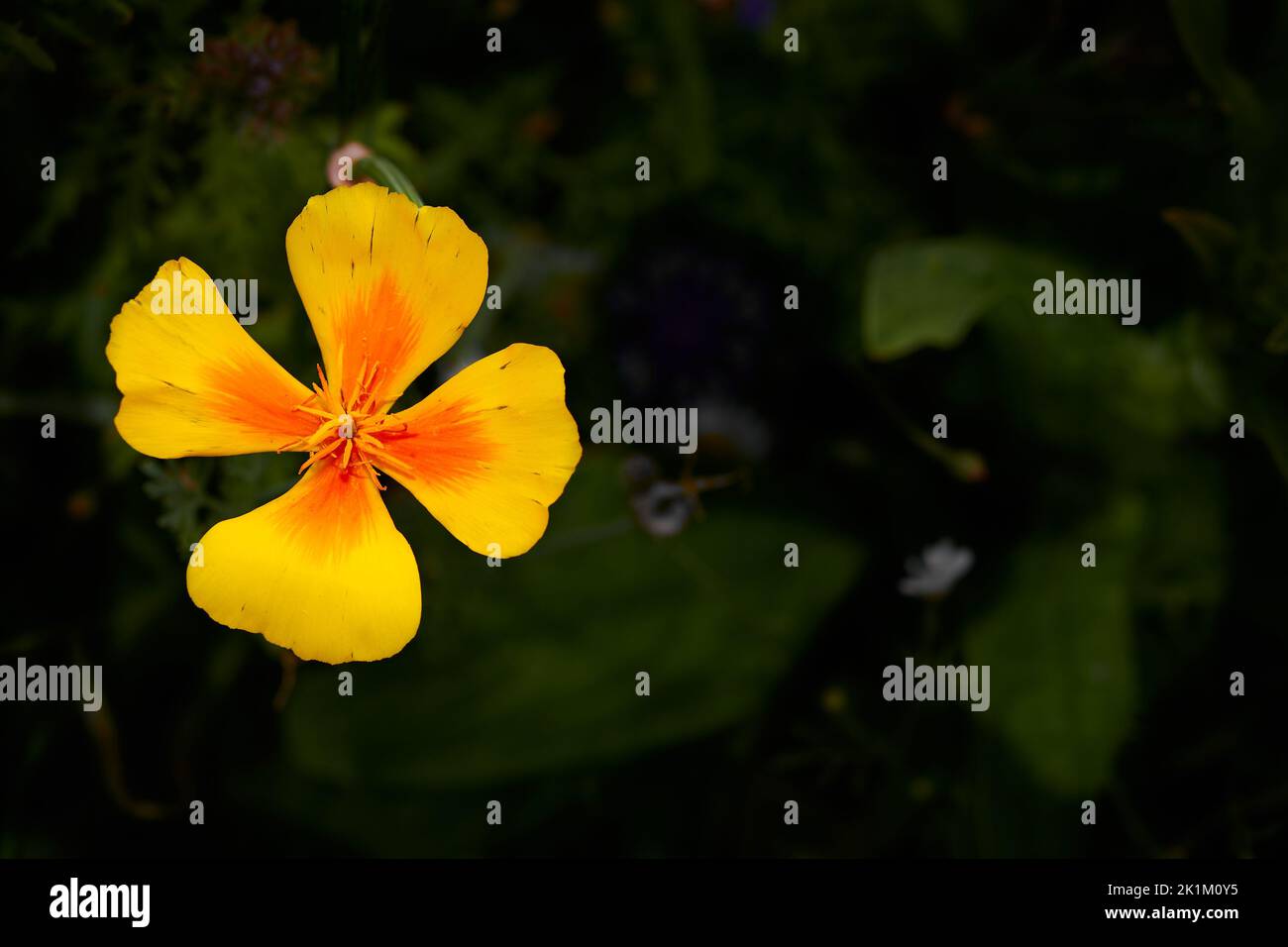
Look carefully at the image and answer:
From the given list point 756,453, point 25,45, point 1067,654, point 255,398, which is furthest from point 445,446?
point 1067,654

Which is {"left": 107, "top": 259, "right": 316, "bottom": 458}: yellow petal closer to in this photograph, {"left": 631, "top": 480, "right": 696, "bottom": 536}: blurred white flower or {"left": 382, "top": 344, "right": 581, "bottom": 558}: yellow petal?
{"left": 382, "top": 344, "right": 581, "bottom": 558}: yellow petal

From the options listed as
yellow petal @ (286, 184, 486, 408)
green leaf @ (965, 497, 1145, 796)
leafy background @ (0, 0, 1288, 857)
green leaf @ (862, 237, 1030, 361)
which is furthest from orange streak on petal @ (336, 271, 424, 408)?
green leaf @ (965, 497, 1145, 796)

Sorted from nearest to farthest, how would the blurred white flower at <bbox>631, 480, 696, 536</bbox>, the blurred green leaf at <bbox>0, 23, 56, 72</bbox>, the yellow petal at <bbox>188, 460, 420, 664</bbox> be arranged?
the yellow petal at <bbox>188, 460, 420, 664</bbox>, the blurred green leaf at <bbox>0, 23, 56, 72</bbox>, the blurred white flower at <bbox>631, 480, 696, 536</bbox>

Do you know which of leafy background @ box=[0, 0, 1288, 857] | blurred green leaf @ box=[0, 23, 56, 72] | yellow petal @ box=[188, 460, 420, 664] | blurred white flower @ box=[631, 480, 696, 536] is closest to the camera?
yellow petal @ box=[188, 460, 420, 664]

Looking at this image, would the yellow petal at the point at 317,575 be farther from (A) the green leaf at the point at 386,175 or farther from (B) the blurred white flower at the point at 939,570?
(B) the blurred white flower at the point at 939,570

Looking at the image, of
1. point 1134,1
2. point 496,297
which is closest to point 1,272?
point 496,297

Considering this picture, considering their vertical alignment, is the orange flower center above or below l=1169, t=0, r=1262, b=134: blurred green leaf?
below

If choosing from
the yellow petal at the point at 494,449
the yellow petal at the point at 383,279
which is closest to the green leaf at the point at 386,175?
the yellow petal at the point at 383,279
